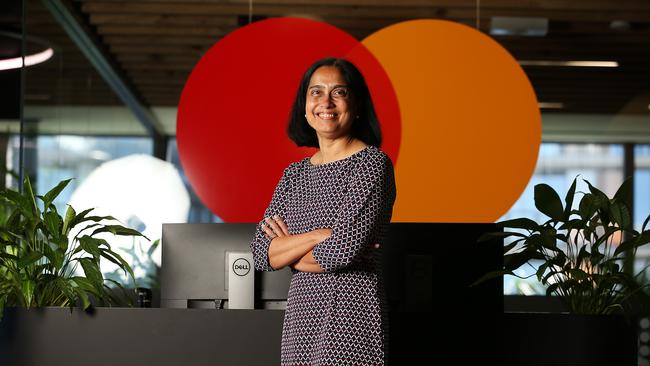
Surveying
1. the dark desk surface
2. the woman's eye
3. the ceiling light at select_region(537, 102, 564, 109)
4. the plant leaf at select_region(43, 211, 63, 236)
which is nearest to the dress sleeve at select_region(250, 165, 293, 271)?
the woman's eye

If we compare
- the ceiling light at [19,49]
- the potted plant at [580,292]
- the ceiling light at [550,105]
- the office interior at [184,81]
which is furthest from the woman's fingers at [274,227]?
→ the ceiling light at [19,49]

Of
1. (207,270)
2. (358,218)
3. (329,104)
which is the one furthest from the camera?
(207,270)

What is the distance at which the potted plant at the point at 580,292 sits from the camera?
10.2 ft

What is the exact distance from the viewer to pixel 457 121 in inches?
198

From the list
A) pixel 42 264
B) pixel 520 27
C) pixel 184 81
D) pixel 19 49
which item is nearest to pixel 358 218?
pixel 42 264

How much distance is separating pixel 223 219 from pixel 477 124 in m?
1.57

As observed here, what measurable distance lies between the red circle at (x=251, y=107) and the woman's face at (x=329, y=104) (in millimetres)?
2667

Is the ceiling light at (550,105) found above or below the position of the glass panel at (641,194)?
above

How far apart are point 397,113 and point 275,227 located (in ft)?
9.28

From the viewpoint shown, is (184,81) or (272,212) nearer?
(272,212)

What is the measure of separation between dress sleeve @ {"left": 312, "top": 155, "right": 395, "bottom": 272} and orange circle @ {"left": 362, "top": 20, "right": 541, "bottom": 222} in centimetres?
279

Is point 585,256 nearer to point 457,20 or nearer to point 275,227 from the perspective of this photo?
point 275,227

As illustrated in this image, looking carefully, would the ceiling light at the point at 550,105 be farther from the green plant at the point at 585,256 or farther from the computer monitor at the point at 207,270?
the computer monitor at the point at 207,270

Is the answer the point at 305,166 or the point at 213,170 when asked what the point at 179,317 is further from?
the point at 213,170
